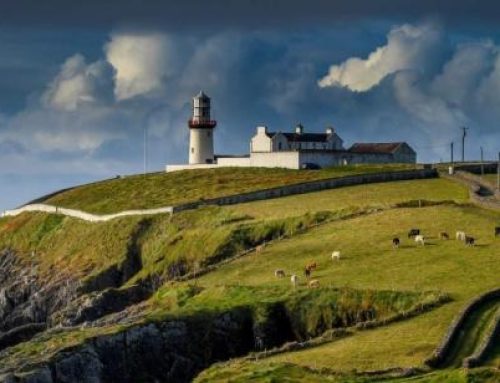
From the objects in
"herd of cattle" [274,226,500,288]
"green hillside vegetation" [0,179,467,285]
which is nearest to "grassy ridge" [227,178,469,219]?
"green hillside vegetation" [0,179,467,285]

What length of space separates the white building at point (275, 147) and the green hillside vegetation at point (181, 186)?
21.4 feet

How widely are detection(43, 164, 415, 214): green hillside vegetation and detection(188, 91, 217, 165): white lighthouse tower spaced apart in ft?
26.0

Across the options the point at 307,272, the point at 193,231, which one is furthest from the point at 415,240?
the point at 193,231

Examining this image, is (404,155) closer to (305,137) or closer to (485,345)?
(305,137)

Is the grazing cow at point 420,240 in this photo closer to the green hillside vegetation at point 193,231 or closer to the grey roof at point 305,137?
the green hillside vegetation at point 193,231

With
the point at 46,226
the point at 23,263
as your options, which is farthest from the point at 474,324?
the point at 46,226

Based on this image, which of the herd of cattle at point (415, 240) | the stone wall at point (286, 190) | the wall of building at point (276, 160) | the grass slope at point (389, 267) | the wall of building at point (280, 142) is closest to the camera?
the grass slope at point (389, 267)

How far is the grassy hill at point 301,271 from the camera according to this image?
73250 mm

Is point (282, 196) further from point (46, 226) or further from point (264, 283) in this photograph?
point (264, 283)

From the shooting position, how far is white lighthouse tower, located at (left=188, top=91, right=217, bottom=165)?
190 meters

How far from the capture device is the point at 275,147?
191 m

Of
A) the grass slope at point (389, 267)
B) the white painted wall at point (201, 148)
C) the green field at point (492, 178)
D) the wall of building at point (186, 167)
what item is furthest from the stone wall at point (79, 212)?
the green field at point (492, 178)

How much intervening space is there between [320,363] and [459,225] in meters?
37.8

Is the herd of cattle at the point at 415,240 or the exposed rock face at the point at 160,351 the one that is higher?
the herd of cattle at the point at 415,240
